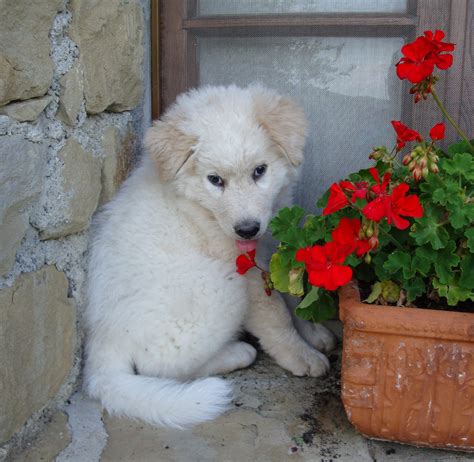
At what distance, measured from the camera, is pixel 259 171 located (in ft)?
7.77

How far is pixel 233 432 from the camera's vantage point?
6.88 ft

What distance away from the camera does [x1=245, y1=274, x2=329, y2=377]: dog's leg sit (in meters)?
2.45

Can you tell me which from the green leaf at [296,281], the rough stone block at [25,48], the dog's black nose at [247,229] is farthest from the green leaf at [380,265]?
the rough stone block at [25,48]

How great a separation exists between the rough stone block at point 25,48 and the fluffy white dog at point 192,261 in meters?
0.55

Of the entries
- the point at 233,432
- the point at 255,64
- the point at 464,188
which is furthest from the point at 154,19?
the point at 233,432

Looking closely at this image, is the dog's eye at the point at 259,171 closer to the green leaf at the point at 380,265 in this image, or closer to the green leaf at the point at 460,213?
the green leaf at the point at 380,265

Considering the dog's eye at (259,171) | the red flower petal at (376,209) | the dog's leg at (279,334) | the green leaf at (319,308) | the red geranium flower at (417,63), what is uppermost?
the red geranium flower at (417,63)

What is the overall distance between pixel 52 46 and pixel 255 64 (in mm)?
1054

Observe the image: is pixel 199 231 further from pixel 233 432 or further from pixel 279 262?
pixel 233 432

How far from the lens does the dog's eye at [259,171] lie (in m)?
2.36

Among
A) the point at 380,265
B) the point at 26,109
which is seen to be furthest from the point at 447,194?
the point at 26,109

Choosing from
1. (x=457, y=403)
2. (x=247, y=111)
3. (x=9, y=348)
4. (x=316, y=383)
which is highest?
(x=247, y=111)

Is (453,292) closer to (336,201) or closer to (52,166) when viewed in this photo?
(336,201)

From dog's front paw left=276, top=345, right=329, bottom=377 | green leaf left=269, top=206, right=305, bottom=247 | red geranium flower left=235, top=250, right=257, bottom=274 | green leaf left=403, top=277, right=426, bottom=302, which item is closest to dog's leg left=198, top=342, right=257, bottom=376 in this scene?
dog's front paw left=276, top=345, right=329, bottom=377
